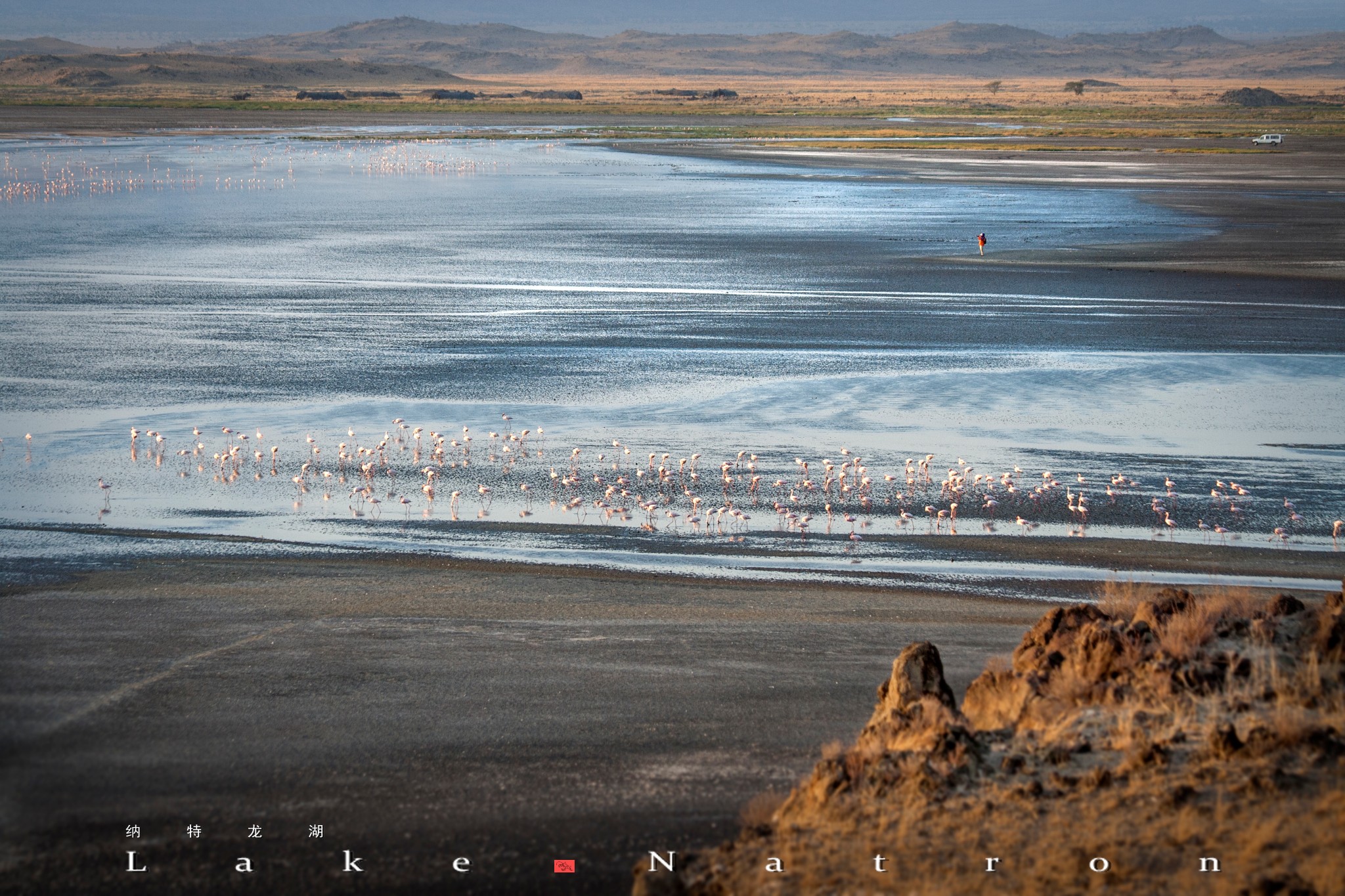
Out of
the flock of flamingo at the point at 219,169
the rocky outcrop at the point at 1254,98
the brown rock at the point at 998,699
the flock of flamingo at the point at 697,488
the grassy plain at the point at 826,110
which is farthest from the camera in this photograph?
the rocky outcrop at the point at 1254,98

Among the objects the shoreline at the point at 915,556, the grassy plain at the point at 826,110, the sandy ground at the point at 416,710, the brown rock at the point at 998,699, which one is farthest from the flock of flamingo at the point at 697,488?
the grassy plain at the point at 826,110

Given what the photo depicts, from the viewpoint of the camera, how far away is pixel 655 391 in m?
20.4

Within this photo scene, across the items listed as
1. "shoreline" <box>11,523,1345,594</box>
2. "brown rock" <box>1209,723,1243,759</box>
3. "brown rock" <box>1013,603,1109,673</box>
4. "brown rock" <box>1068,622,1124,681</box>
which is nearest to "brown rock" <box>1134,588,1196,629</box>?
"brown rock" <box>1013,603,1109,673</box>

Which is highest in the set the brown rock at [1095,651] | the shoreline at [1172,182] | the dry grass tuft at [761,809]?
the shoreline at [1172,182]

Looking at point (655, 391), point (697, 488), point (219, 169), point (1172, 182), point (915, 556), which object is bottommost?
point (915, 556)

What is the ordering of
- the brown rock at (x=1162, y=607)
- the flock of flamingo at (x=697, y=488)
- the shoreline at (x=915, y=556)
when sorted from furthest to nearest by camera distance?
the flock of flamingo at (x=697, y=488)
the shoreline at (x=915, y=556)
the brown rock at (x=1162, y=607)

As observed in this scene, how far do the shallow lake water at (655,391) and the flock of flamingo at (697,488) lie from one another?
0.06m

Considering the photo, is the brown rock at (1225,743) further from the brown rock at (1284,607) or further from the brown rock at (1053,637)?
the brown rock at (1284,607)

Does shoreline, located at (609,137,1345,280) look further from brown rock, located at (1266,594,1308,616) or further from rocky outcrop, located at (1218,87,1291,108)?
rocky outcrop, located at (1218,87,1291,108)

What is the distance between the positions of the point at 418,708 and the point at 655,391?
37.5 ft

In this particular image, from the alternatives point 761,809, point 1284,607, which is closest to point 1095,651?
point 1284,607

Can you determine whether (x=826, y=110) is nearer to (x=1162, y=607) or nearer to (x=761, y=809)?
(x=1162, y=607)

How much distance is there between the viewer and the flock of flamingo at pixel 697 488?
14.5 m

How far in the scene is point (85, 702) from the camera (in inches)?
369
